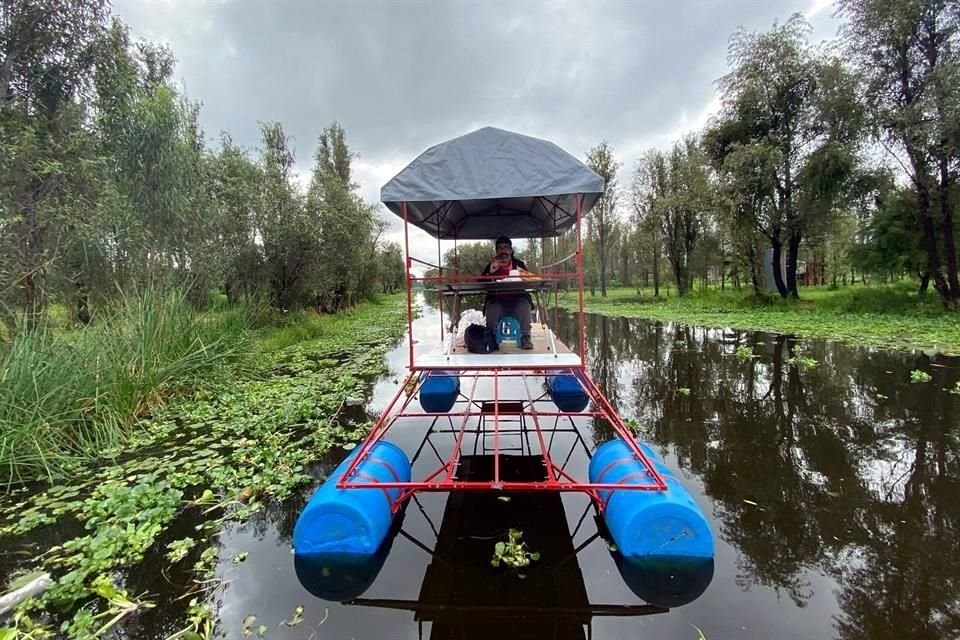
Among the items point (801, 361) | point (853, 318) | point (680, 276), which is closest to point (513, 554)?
point (801, 361)

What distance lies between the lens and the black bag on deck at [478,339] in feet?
15.1

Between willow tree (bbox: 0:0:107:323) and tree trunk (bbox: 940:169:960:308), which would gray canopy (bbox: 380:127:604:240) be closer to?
willow tree (bbox: 0:0:107:323)

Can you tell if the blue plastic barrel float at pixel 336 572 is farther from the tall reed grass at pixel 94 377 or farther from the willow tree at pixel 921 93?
the willow tree at pixel 921 93

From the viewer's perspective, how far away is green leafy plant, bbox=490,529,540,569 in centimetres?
291

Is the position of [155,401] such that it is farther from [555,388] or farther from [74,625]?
[555,388]

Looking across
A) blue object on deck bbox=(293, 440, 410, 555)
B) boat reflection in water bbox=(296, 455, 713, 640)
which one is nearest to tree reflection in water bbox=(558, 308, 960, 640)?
boat reflection in water bbox=(296, 455, 713, 640)

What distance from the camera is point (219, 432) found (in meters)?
5.52

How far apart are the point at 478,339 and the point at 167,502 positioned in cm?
311

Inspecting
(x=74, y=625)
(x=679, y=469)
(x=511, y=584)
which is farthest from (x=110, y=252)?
(x=679, y=469)

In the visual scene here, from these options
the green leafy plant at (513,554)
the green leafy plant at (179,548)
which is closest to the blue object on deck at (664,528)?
the green leafy plant at (513,554)

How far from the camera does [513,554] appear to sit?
3000 mm

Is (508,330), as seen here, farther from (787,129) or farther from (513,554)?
(787,129)

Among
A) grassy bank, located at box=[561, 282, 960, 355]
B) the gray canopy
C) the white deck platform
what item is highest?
the gray canopy

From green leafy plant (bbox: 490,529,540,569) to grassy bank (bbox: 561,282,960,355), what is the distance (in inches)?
408
